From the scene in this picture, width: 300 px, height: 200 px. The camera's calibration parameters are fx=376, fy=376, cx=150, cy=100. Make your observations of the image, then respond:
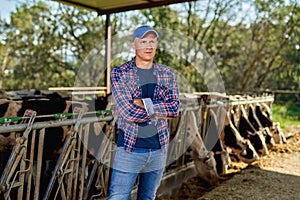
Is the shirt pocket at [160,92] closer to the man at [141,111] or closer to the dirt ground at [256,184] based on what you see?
the man at [141,111]

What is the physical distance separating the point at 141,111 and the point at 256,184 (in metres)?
2.74

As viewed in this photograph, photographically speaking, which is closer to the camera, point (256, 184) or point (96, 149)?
point (96, 149)

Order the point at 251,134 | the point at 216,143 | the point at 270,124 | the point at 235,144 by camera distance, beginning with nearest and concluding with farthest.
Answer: the point at 216,143 < the point at 235,144 < the point at 251,134 < the point at 270,124

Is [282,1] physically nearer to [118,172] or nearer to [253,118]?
[253,118]

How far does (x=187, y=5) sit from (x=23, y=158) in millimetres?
11980

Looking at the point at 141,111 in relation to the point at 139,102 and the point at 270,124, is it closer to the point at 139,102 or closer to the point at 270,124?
the point at 139,102

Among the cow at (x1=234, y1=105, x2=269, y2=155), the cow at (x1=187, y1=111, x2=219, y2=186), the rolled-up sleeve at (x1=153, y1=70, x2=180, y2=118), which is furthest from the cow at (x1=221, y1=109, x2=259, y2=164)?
the rolled-up sleeve at (x1=153, y1=70, x2=180, y2=118)

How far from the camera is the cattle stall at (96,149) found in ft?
7.99

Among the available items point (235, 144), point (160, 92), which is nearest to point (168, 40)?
point (235, 144)

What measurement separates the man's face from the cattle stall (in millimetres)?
798

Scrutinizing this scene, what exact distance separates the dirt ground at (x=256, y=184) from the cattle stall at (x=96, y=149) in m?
0.14

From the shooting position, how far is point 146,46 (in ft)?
6.82

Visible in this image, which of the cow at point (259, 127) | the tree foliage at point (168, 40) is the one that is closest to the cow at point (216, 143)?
the cow at point (259, 127)

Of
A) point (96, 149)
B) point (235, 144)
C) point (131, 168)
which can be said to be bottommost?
point (235, 144)
